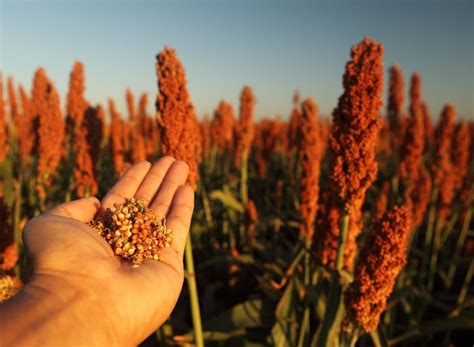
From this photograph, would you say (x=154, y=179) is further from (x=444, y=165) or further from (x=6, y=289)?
(x=444, y=165)

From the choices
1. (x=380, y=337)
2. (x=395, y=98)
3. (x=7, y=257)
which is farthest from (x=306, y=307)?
(x=395, y=98)

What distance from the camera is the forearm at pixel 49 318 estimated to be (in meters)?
1.44

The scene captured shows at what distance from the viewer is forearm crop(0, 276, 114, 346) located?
1441 millimetres

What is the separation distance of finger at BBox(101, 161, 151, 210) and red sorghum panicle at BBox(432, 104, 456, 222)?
5.19 metres

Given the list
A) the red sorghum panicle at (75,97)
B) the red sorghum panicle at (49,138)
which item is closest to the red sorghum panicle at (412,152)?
the red sorghum panicle at (49,138)

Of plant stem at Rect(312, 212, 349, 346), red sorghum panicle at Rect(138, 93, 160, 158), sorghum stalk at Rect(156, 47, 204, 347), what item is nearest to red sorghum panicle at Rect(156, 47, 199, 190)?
sorghum stalk at Rect(156, 47, 204, 347)

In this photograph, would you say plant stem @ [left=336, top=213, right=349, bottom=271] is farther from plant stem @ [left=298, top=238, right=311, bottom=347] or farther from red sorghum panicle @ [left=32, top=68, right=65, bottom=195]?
red sorghum panicle @ [left=32, top=68, right=65, bottom=195]

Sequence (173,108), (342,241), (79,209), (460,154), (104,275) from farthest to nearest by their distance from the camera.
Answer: (460,154) → (173,108) → (342,241) → (79,209) → (104,275)

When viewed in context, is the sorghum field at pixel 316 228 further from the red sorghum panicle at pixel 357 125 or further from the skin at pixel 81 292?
the skin at pixel 81 292

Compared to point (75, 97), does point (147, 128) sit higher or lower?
lower

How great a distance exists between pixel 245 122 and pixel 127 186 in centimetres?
509

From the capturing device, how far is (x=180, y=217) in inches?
110

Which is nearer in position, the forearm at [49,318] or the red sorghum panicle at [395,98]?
the forearm at [49,318]

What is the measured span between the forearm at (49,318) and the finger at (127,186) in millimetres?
1178
